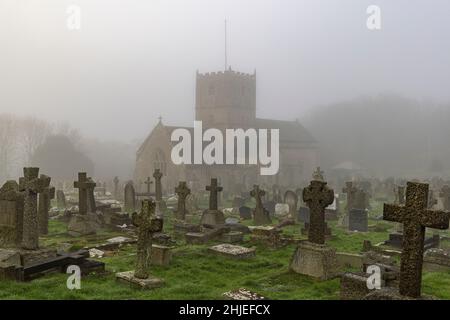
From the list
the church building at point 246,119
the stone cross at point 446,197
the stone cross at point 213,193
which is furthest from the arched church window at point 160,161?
the stone cross at point 446,197

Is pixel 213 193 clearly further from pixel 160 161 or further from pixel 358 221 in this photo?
pixel 160 161

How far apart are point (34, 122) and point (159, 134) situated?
20.4 m

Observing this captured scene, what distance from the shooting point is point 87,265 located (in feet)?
30.3

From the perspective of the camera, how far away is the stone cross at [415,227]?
5.75 meters

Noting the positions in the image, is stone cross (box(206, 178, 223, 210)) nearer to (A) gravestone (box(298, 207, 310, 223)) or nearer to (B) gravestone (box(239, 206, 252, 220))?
(B) gravestone (box(239, 206, 252, 220))

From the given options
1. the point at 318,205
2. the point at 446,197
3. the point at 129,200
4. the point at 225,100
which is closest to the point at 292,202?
the point at 446,197

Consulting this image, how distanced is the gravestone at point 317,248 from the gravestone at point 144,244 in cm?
327

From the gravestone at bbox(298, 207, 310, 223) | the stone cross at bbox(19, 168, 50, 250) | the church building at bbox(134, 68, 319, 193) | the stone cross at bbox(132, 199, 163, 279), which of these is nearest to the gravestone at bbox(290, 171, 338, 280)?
the stone cross at bbox(132, 199, 163, 279)

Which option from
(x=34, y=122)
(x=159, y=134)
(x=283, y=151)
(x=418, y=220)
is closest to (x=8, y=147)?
(x=34, y=122)

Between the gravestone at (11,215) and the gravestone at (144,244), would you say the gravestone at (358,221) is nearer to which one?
the gravestone at (144,244)

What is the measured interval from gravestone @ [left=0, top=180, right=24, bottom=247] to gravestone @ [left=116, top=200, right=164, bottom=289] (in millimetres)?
3236

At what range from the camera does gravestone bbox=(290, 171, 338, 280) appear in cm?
924

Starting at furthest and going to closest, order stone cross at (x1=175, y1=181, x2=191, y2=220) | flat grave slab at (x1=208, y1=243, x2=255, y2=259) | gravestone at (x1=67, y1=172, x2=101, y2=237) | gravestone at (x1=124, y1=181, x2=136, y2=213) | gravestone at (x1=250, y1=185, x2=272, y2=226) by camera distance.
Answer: gravestone at (x1=124, y1=181, x2=136, y2=213) → gravestone at (x1=250, y1=185, x2=272, y2=226) → stone cross at (x1=175, y1=181, x2=191, y2=220) → gravestone at (x1=67, y1=172, x2=101, y2=237) → flat grave slab at (x1=208, y1=243, x2=255, y2=259)
